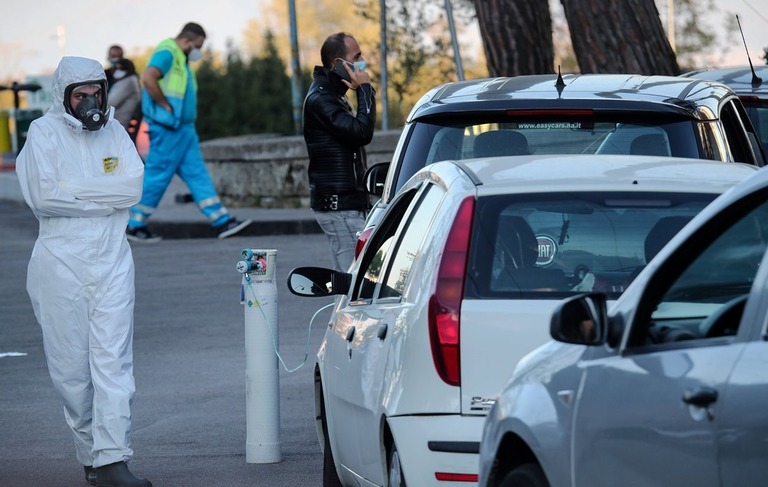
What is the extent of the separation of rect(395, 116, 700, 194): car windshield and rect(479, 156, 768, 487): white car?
A: 290cm

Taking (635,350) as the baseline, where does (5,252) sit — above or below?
below

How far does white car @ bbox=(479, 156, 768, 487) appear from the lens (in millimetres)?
3287

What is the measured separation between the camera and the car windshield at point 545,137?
23.6ft

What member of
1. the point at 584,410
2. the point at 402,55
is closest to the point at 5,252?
the point at 402,55

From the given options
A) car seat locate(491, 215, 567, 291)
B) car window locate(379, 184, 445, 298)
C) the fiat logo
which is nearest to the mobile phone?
car window locate(379, 184, 445, 298)

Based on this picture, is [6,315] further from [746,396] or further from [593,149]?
[746,396]

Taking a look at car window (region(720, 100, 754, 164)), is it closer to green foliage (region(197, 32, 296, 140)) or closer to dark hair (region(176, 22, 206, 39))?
dark hair (region(176, 22, 206, 39))

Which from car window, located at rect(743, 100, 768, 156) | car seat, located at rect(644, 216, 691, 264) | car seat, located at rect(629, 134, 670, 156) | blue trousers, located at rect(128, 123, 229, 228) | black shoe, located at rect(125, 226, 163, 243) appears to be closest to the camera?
car seat, located at rect(644, 216, 691, 264)

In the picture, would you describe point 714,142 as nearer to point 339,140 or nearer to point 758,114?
point 339,140

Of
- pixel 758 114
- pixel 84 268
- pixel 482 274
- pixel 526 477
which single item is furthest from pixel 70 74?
pixel 758 114

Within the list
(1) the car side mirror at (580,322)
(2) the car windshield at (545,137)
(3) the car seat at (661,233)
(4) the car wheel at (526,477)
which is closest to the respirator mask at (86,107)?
(2) the car windshield at (545,137)

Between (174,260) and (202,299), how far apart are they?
9.41 ft

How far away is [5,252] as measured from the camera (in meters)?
19.0

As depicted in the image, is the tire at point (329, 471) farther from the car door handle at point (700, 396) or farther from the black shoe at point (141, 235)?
the black shoe at point (141, 235)
